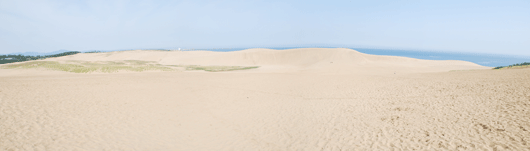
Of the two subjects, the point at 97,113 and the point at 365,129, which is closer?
the point at 365,129

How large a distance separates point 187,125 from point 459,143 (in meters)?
9.18

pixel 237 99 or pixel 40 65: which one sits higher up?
pixel 40 65

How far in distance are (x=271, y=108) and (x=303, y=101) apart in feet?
7.35

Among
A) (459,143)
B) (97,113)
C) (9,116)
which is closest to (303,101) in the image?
(459,143)

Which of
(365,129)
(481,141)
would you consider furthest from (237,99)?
(481,141)

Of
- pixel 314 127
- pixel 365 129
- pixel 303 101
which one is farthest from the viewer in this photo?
pixel 303 101

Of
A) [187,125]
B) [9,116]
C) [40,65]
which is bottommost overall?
[187,125]

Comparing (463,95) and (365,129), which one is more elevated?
(463,95)

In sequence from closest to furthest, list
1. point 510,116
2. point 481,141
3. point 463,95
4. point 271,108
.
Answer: point 481,141 → point 510,116 → point 463,95 → point 271,108

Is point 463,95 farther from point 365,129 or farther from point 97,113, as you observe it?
point 97,113

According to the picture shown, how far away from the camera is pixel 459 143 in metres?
5.79

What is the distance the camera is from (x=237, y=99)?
1332cm

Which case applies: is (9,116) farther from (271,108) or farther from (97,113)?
(271,108)

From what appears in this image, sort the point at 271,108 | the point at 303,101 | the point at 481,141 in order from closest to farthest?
the point at 481,141, the point at 271,108, the point at 303,101
